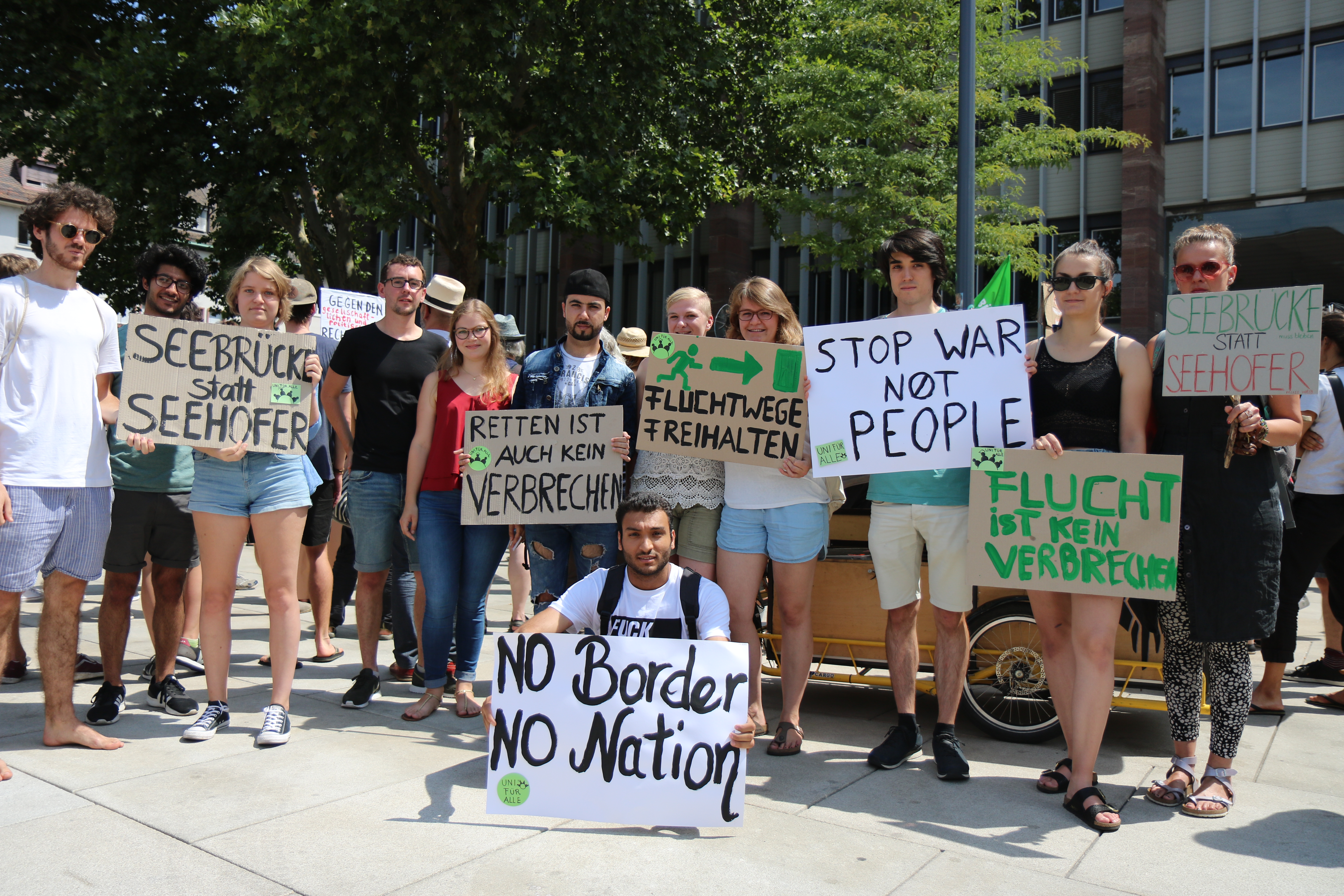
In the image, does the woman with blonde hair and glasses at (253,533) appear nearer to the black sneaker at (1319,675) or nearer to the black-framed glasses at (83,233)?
the black-framed glasses at (83,233)

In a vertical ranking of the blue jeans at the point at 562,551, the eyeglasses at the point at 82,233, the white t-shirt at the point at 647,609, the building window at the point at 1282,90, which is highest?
the building window at the point at 1282,90

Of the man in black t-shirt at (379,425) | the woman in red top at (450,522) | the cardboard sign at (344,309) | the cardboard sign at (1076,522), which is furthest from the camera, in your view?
the cardboard sign at (344,309)

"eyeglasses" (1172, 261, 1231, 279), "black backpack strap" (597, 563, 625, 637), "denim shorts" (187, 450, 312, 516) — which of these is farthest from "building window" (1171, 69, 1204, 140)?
"denim shorts" (187, 450, 312, 516)

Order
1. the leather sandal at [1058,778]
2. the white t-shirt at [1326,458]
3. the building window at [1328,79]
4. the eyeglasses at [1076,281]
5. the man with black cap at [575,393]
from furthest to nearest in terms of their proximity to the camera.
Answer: the building window at [1328,79] < the white t-shirt at [1326,458] < the man with black cap at [575,393] < the leather sandal at [1058,778] < the eyeglasses at [1076,281]

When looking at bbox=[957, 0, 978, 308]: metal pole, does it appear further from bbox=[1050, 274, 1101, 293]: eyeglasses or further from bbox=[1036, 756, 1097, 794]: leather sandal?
bbox=[1036, 756, 1097, 794]: leather sandal

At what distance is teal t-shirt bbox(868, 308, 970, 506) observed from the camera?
438 cm

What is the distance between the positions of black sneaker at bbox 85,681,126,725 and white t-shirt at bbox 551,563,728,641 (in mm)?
2540

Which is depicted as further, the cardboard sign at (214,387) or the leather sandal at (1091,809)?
the cardboard sign at (214,387)

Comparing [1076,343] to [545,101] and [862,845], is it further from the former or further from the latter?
[545,101]

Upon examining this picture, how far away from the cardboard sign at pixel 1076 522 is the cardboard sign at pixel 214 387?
3077 mm

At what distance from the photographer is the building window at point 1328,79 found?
1838cm

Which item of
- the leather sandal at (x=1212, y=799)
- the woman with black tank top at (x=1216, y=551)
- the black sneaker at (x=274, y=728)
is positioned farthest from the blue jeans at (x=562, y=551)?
the leather sandal at (x=1212, y=799)

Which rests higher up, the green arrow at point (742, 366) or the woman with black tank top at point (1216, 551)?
the green arrow at point (742, 366)

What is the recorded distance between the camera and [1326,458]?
5762mm
